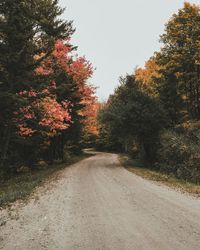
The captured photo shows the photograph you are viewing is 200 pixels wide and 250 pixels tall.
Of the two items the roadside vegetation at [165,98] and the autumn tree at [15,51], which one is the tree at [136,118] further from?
the autumn tree at [15,51]

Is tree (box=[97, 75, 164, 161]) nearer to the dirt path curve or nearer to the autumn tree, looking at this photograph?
the autumn tree

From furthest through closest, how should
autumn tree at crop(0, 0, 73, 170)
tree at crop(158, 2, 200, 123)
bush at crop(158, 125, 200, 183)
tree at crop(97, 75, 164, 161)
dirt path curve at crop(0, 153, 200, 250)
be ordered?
tree at crop(158, 2, 200, 123)
tree at crop(97, 75, 164, 161)
bush at crop(158, 125, 200, 183)
autumn tree at crop(0, 0, 73, 170)
dirt path curve at crop(0, 153, 200, 250)

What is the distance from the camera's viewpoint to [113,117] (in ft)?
108

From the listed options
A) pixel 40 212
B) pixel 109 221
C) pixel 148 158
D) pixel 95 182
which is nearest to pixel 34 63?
pixel 95 182

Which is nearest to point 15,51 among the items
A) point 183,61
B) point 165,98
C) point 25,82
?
point 25,82

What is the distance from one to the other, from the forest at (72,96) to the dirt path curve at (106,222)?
7601 millimetres

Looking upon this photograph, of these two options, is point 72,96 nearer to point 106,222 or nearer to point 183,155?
point 183,155

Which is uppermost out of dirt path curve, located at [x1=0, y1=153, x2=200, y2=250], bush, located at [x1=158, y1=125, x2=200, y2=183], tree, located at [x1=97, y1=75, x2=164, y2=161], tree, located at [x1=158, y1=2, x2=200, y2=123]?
tree, located at [x1=158, y1=2, x2=200, y2=123]

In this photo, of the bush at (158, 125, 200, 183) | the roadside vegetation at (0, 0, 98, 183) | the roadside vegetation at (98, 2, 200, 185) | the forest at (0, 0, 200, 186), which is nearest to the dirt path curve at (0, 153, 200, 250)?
the roadside vegetation at (0, 0, 98, 183)

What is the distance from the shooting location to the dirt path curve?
7.77 m

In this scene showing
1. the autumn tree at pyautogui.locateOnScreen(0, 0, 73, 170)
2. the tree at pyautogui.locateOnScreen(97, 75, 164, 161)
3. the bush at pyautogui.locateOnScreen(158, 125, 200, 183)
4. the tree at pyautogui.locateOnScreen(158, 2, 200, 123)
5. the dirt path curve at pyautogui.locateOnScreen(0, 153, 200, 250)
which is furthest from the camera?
the tree at pyautogui.locateOnScreen(158, 2, 200, 123)

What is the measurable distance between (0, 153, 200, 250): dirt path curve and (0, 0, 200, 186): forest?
7601 millimetres

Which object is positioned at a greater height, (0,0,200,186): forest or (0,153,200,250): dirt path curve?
(0,0,200,186): forest

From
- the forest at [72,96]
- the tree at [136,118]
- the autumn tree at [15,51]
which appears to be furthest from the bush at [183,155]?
the autumn tree at [15,51]
